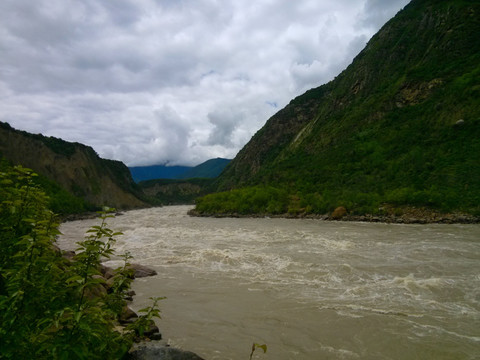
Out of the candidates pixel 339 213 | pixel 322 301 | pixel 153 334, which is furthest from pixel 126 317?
pixel 339 213

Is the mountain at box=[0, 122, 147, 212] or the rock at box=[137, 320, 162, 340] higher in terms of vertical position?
the mountain at box=[0, 122, 147, 212]

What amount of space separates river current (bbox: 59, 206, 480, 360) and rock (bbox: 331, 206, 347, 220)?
76.3 ft

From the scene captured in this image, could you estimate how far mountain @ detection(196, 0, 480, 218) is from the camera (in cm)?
4116

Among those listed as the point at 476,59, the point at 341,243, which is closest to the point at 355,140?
the point at 476,59

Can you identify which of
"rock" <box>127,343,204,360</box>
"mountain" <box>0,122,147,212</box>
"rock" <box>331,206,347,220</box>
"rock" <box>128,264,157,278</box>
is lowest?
"rock" <box>128,264,157,278</box>

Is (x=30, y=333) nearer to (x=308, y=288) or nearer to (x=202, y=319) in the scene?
(x=202, y=319)

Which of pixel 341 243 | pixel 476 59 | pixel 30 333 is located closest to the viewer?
pixel 30 333

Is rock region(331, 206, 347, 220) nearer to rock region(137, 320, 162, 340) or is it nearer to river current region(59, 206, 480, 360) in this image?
river current region(59, 206, 480, 360)

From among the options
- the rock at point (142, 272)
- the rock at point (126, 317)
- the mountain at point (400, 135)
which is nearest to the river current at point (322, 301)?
the rock at point (142, 272)

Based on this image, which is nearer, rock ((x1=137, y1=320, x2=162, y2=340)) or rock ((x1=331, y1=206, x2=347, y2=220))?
rock ((x1=137, y1=320, x2=162, y2=340))

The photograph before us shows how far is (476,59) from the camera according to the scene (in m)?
54.5

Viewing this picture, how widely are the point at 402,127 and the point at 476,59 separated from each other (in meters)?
17.2

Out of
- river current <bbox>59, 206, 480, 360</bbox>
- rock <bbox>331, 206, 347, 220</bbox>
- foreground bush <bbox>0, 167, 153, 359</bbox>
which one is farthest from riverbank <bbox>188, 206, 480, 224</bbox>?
foreground bush <bbox>0, 167, 153, 359</bbox>

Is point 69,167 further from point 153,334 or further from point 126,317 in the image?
point 153,334
